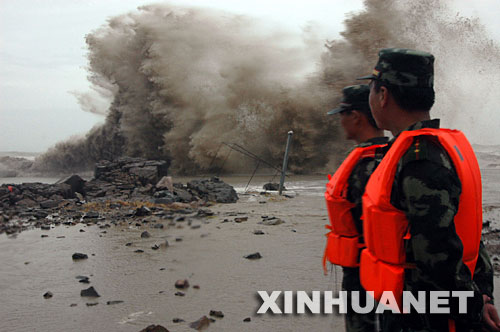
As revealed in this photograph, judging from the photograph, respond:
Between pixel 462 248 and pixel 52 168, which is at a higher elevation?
pixel 462 248

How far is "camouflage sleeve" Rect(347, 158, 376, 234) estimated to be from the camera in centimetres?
224

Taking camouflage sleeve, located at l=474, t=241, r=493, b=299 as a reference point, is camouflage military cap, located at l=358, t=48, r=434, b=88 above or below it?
above

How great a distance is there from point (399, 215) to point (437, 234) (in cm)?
14

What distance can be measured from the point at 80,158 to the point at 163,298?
33235 millimetres

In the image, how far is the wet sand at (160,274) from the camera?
3773 millimetres

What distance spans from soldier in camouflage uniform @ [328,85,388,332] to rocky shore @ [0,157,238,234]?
21.3 ft

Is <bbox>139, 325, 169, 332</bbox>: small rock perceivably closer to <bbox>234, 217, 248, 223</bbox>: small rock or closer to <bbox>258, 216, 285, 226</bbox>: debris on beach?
<bbox>258, 216, 285, 226</bbox>: debris on beach

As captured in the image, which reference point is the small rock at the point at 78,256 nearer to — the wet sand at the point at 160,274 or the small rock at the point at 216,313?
the wet sand at the point at 160,274

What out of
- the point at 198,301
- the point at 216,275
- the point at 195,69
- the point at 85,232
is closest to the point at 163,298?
the point at 198,301

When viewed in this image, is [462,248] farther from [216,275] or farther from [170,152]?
[170,152]

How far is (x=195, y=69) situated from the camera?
1046 inches

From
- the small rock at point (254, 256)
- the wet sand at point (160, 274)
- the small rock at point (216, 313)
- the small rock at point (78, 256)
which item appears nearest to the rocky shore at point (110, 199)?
the wet sand at point (160, 274)

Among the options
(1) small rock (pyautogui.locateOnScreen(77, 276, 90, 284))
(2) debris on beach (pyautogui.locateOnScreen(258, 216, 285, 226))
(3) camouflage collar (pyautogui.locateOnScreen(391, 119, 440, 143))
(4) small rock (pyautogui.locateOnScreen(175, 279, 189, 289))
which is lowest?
(2) debris on beach (pyautogui.locateOnScreen(258, 216, 285, 226))

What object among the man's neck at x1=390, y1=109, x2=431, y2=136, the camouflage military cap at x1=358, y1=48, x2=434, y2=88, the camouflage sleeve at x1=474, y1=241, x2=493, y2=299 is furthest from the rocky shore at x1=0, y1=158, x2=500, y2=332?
the camouflage military cap at x1=358, y1=48, x2=434, y2=88
